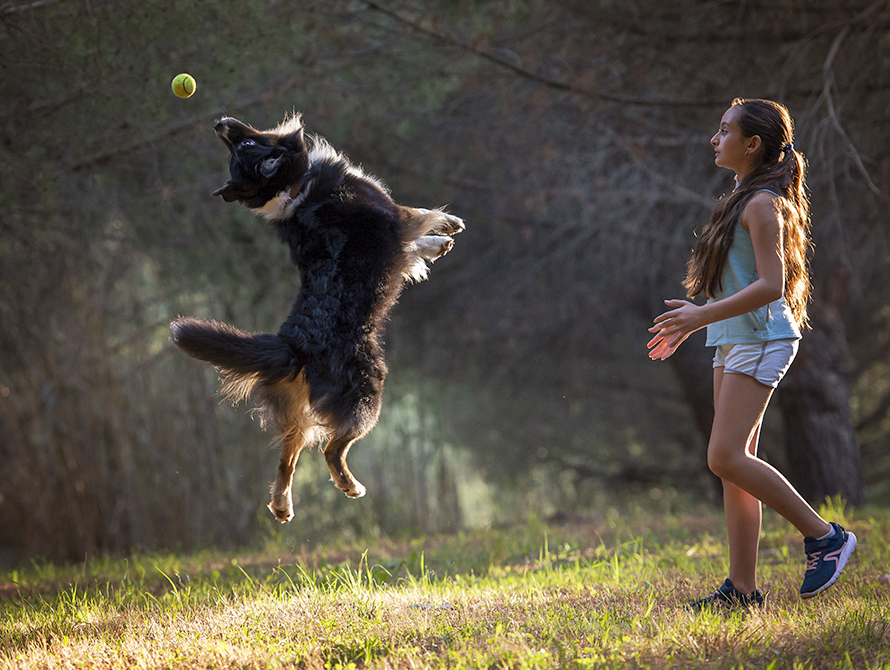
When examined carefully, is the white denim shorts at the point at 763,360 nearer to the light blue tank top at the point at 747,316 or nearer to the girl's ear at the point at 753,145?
the light blue tank top at the point at 747,316

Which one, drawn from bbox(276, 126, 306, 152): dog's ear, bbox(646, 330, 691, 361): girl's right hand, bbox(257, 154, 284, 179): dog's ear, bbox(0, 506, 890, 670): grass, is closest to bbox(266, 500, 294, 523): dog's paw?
bbox(0, 506, 890, 670): grass

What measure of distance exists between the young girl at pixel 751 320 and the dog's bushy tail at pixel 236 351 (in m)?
1.47

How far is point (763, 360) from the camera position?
3070 millimetres

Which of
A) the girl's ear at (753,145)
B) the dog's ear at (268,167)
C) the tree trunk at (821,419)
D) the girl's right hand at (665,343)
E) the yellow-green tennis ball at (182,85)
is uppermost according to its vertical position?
the yellow-green tennis ball at (182,85)

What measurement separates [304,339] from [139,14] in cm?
246

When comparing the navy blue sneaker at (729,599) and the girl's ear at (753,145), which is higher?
the girl's ear at (753,145)

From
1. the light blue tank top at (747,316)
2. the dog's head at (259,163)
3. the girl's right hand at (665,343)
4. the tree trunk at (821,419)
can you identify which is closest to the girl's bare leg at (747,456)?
the light blue tank top at (747,316)

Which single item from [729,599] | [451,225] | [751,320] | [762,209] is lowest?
[729,599]

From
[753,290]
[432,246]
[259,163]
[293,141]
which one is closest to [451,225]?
[432,246]

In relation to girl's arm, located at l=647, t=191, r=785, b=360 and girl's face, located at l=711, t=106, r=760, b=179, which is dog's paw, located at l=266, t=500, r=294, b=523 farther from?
girl's face, located at l=711, t=106, r=760, b=179

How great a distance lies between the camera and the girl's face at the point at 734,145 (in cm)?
324

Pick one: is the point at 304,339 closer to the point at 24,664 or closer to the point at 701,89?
the point at 24,664

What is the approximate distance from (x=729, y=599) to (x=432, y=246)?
203 cm

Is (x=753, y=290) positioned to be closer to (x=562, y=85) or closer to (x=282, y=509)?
(x=282, y=509)
